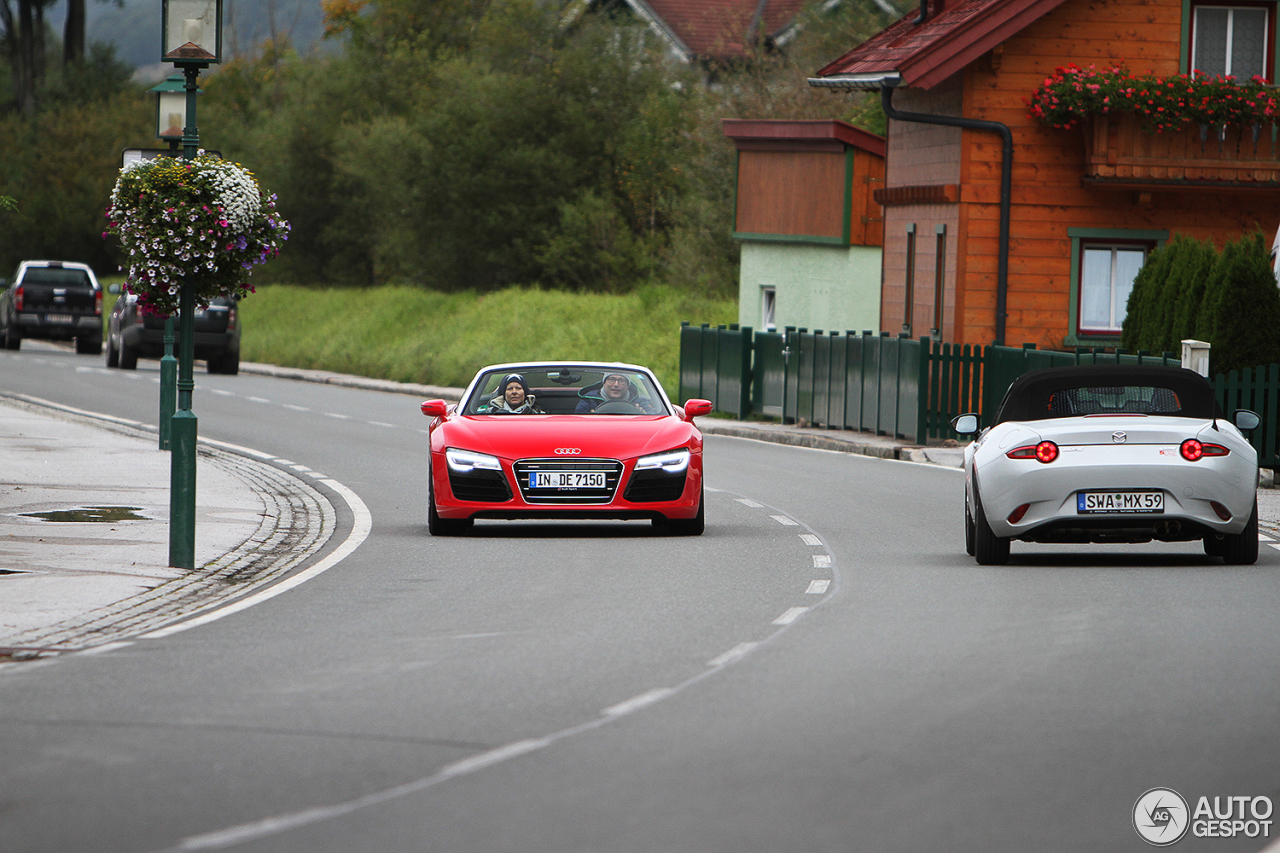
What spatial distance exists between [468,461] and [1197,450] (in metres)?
5.10

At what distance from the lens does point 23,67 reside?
89125 millimetres

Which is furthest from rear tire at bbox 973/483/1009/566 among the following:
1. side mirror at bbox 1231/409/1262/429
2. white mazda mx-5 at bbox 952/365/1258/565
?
side mirror at bbox 1231/409/1262/429

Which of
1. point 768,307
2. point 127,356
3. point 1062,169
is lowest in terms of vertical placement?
point 127,356

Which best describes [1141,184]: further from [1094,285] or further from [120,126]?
[120,126]

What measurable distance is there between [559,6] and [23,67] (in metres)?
34.4

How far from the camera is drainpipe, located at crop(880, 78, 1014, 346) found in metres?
31.5

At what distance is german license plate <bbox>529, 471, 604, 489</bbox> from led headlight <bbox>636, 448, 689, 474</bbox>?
312mm

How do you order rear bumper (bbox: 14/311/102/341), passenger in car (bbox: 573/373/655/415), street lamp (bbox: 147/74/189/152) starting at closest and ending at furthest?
passenger in car (bbox: 573/373/655/415) < street lamp (bbox: 147/74/189/152) < rear bumper (bbox: 14/311/102/341)

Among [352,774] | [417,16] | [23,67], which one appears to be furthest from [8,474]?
[23,67]

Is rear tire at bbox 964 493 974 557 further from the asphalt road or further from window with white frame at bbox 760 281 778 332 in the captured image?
window with white frame at bbox 760 281 778 332

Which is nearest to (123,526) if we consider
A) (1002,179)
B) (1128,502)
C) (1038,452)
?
(1038,452)

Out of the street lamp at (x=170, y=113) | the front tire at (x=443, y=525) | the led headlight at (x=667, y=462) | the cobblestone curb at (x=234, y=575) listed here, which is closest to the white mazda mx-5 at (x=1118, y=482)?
the led headlight at (x=667, y=462)

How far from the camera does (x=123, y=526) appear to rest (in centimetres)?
1606

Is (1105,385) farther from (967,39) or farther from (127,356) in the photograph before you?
(127,356)
